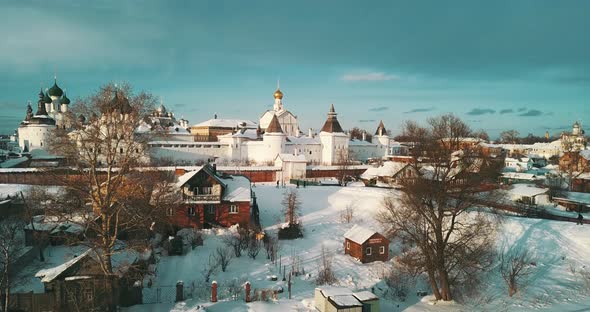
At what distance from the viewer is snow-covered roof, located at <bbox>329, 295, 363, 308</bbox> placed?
11.0 metres

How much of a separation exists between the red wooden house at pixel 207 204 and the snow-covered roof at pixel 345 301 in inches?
402

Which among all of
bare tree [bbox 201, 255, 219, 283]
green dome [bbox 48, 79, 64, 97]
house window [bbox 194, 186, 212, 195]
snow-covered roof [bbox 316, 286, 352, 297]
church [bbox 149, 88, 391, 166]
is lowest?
bare tree [bbox 201, 255, 219, 283]

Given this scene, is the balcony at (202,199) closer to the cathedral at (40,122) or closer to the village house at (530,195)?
the village house at (530,195)

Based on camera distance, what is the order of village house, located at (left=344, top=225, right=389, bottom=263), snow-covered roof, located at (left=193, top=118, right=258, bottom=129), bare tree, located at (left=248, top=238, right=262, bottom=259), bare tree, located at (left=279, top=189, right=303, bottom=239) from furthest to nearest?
1. snow-covered roof, located at (left=193, top=118, right=258, bottom=129)
2. bare tree, located at (left=279, top=189, right=303, bottom=239)
3. village house, located at (left=344, top=225, right=389, bottom=263)
4. bare tree, located at (left=248, top=238, right=262, bottom=259)

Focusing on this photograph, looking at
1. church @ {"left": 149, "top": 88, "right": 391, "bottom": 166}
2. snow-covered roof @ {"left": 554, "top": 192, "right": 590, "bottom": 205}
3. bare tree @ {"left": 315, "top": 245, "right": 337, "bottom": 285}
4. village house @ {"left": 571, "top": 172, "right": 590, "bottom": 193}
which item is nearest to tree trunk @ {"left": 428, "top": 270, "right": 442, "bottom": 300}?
bare tree @ {"left": 315, "top": 245, "right": 337, "bottom": 285}

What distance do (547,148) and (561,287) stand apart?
249 ft

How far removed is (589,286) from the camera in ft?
50.6

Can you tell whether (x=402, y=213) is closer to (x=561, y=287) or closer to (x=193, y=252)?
(x=561, y=287)

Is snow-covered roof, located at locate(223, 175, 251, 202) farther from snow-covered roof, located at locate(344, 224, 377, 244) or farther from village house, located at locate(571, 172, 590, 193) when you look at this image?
village house, located at locate(571, 172, 590, 193)

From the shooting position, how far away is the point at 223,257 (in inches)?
626

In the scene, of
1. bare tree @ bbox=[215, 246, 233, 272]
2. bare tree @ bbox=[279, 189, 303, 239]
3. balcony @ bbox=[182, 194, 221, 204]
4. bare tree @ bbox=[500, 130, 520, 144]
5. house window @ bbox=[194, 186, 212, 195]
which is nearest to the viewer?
bare tree @ bbox=[215, 246, 233, 272]

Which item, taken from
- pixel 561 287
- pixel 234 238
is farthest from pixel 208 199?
pixel 561 287

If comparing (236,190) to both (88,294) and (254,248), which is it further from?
(88,294)

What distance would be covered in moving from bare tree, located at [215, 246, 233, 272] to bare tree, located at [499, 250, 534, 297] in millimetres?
11012
